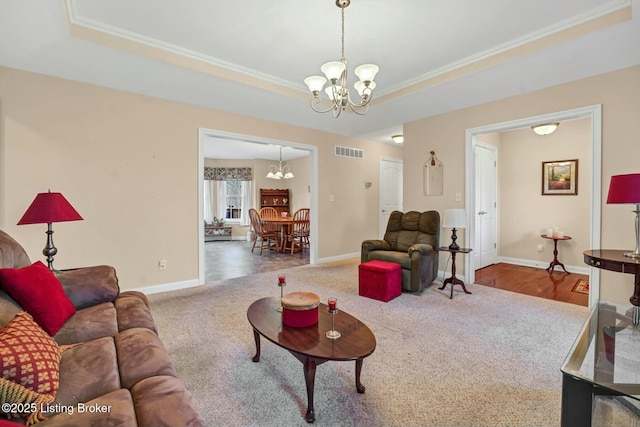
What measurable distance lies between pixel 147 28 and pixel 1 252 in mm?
2132

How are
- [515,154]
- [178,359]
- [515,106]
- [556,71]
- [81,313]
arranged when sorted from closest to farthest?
[81,313]
[178,359]
[556,71]
[515,106]
[515,154]

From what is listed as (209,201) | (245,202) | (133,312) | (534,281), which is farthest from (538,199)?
(209,201)

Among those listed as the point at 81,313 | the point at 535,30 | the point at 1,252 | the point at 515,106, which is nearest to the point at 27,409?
the point at 81,313

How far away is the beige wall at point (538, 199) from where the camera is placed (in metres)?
4.54

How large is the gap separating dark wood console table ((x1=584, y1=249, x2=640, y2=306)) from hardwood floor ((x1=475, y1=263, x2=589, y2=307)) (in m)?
0.88

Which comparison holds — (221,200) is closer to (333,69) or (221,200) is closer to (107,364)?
(333,69)

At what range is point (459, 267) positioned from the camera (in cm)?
419

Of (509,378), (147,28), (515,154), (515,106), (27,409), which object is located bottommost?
(509,378)

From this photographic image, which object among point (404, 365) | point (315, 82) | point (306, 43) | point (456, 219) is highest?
point (306, 43)

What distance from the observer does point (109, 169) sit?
338 cm

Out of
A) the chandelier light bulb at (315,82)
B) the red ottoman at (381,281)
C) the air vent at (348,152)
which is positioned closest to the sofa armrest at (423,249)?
the red ottoman at (381,281)

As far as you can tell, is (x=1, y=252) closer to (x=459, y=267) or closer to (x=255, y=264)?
(x=255, y=264)

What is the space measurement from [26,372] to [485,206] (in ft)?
18.3

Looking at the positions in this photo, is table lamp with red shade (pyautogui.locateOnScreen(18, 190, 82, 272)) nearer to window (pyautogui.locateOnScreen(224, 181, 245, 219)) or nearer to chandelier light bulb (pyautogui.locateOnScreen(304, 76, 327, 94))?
chandelier light bulb (pyautogui.locateOnScreen(304, 76, 327, 94))
